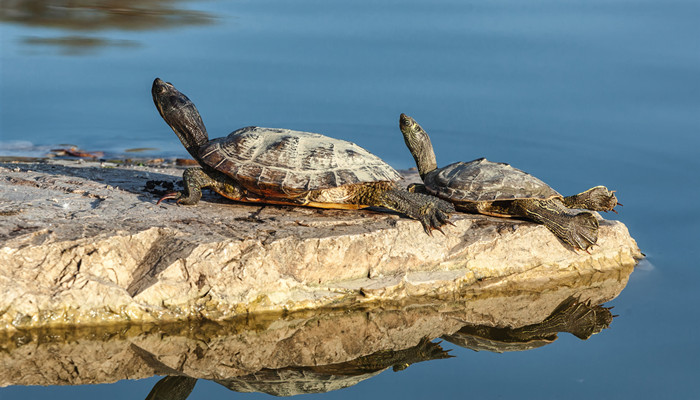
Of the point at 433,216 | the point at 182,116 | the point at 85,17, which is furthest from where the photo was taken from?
the point at 85,17

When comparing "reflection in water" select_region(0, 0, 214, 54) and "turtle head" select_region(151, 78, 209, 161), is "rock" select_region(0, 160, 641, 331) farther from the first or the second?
"reflection in water" select_region(0, 0, 214, 54)

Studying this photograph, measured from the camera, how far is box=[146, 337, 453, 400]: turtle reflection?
437cm

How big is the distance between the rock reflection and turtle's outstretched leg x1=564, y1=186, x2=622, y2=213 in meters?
Answer: 0.79

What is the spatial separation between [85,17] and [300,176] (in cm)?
1118

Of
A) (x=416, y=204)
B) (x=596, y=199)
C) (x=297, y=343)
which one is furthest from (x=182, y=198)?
(x=596, y=199)

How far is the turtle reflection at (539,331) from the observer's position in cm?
503

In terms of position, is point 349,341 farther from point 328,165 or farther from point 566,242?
point 566,242

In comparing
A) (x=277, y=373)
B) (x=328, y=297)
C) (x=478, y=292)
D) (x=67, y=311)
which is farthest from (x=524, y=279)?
(x=67, y=311)

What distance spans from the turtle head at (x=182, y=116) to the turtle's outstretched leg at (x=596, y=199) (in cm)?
296

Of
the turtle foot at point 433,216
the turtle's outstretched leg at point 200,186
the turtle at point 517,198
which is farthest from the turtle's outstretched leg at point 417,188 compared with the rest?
the turtle's outstretched leg at point 200,186

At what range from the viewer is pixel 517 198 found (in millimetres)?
5840

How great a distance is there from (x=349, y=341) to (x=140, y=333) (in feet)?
4.18

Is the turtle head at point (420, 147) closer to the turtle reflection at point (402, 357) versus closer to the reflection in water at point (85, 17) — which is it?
the turtle reflection at point (402, 357)

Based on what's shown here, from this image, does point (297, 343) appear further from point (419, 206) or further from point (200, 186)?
point (200, 186)
